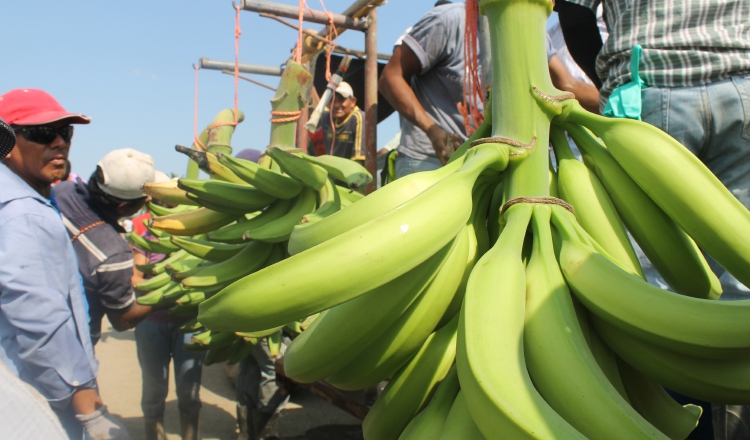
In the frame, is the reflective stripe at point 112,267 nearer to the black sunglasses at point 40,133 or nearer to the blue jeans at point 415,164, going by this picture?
the black sunglasses at point 40,133

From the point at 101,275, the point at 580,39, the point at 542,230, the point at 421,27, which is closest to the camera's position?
the point at 542,230

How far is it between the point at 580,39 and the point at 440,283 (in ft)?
4.27

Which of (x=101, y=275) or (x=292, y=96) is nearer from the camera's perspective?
(x=292, y=96)

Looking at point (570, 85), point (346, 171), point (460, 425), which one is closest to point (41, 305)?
point (346, 171)

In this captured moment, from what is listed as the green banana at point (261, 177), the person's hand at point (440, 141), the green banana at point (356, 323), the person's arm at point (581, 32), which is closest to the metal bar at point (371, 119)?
the person's hand at point (440, 141)

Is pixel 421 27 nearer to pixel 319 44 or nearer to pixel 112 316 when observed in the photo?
pixel 319 44

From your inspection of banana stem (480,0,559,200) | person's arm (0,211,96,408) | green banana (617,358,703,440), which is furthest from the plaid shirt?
person's arm (0,211,96,408)

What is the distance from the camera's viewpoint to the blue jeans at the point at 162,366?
3.59 meters

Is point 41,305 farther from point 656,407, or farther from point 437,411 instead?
point 656,407

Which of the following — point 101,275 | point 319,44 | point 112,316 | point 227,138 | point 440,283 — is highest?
point 319,44

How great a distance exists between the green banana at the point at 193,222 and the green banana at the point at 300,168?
360 millimetres

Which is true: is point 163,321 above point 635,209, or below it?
below

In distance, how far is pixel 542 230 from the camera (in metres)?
0.77

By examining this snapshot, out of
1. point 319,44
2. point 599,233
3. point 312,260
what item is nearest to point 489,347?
point 312,260
